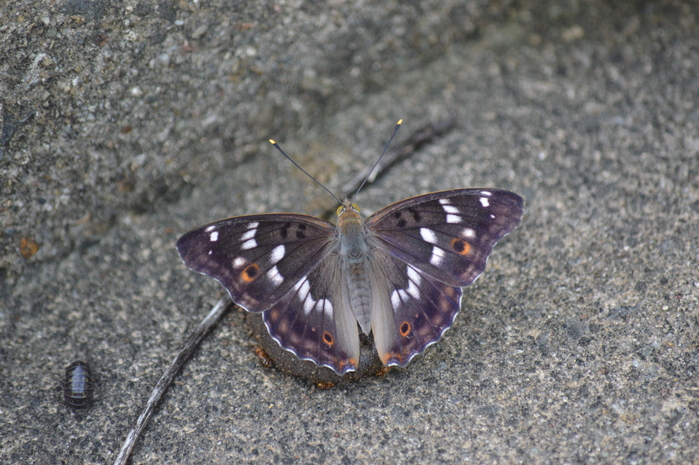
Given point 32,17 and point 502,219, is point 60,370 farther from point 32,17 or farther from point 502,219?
point 502,219

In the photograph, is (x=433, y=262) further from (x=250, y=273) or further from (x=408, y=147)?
(x=408, y=147)

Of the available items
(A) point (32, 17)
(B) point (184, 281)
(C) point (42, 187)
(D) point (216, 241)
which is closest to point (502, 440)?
(D) point (216, 241)

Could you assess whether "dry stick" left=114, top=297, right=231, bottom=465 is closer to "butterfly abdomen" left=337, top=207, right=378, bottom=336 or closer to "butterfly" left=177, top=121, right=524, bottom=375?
"butterfly" left=177, top=121, right=524, bottom=375

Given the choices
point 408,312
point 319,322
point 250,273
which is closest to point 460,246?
point 408,312

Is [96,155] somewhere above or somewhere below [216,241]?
above

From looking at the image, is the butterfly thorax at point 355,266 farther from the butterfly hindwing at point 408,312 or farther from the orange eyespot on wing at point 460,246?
the orange eyespot on wing at point 460,246

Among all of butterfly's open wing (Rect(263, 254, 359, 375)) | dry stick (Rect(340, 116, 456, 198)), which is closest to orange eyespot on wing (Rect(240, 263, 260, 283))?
butterfly's open wing (Rect(263, 254, 359, 375))
